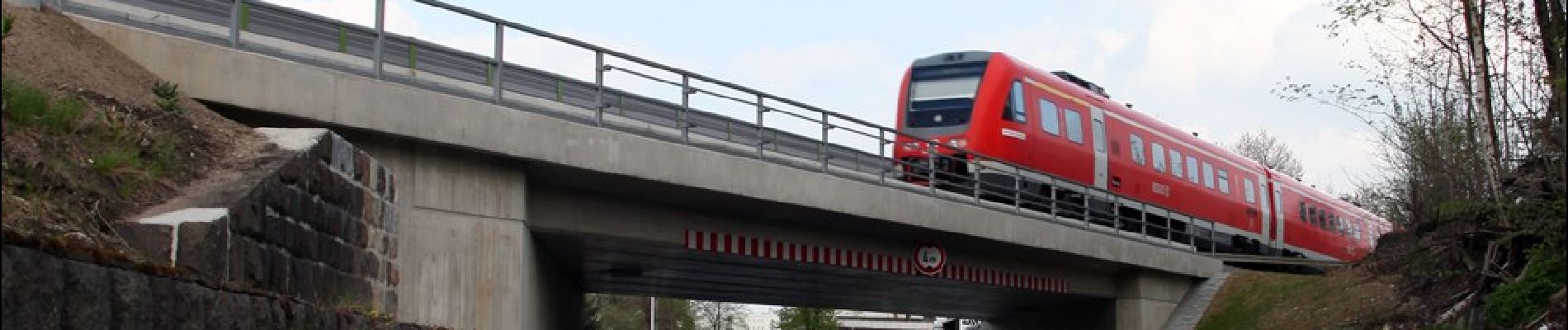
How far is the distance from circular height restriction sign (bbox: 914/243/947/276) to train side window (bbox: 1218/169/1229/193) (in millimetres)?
13161

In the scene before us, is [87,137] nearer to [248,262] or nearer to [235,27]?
[248,262]

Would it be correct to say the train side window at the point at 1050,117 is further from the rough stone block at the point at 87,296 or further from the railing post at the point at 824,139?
the rough stone block at the point at 87,296

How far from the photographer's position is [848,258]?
22.1 meters

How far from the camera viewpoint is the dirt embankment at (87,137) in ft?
24.4

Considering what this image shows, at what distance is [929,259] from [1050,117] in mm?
5273

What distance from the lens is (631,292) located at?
95.3 feet

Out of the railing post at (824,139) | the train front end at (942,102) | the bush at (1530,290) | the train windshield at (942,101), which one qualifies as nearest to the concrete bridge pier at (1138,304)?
the train front end at (942,102)

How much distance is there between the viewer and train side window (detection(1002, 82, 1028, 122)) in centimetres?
2669

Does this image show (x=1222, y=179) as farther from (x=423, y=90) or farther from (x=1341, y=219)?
(x=423, y=90)

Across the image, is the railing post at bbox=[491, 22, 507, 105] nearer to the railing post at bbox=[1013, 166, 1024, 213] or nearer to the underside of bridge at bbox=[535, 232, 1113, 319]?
the underside of bridge at bbox=[535, 232, 1113, 319]

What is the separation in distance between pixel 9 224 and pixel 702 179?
10454 millimetres

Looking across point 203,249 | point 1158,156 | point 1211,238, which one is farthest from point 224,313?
point 1158,156

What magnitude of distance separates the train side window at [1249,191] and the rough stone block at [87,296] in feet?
105

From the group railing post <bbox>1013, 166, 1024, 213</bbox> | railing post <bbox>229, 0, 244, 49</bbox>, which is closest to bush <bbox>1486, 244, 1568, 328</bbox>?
Answer: railing post <bbox>1013, 166, 1024, 213</bbox>
